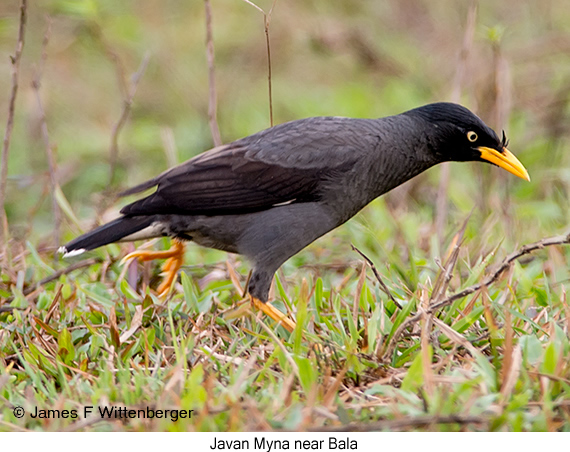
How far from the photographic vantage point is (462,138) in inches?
176

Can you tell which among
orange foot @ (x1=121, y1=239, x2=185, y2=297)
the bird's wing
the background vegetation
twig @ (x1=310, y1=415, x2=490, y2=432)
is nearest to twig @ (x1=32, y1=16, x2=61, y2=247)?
the background vegetation

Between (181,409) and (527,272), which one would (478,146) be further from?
(181,409)

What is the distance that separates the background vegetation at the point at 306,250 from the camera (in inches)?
120

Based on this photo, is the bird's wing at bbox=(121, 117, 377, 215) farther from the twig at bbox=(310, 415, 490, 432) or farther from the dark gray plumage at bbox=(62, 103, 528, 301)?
the twig at bbox=(310, 415, 490, 432)

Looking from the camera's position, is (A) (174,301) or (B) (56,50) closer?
(A) (174,301)

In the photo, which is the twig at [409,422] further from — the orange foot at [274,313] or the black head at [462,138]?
the black head at [462,138]

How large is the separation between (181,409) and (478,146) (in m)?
2.47

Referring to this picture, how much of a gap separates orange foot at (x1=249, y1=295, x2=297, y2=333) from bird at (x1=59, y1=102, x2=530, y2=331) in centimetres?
1

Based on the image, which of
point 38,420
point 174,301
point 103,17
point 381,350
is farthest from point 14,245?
point 103,17

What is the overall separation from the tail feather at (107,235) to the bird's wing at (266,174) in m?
0.05

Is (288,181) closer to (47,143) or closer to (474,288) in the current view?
(474,288)

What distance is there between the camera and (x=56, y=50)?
360 inches

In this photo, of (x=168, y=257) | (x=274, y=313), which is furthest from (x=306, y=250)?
(x=274, y=313)

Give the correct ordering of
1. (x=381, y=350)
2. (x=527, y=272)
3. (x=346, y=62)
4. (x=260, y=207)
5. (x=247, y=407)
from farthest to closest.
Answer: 1. (x=346, y=62)
2. (x=527, y=272)
3. (x=260, y=207)
4. (x=381, y=350)
5. (x=247, y=407)
